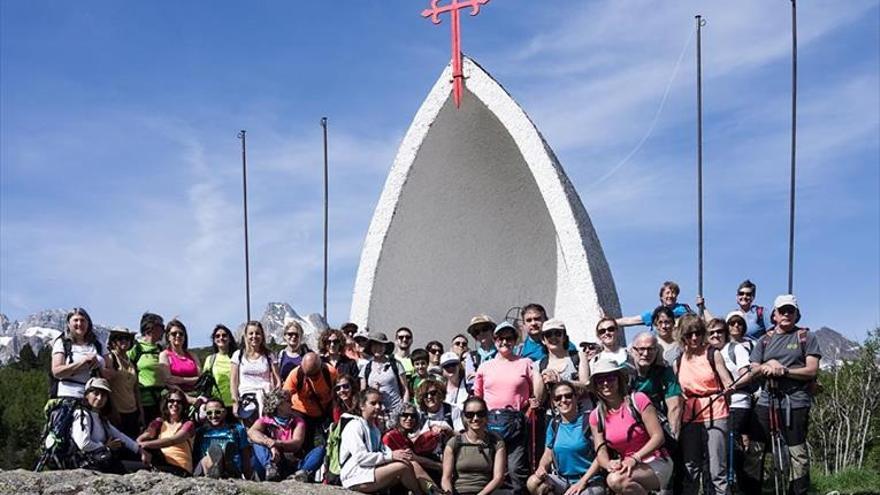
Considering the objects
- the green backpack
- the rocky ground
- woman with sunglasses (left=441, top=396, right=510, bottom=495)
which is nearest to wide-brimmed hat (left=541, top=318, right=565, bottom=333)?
woman with sunglasses (left=441, top=396, right=510, bottom=495)

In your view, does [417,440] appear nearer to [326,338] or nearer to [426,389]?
[426,389]

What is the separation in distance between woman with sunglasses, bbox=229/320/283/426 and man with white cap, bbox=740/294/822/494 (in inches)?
148

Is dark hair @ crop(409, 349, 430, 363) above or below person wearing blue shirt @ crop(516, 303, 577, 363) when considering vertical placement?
below

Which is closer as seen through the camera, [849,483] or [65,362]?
[65,362]

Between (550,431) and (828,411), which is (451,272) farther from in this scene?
(828,411)

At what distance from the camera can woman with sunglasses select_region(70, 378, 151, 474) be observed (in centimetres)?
763

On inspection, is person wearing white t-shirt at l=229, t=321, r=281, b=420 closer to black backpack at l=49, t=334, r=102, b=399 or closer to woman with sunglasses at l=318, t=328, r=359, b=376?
woman with sunglasses at l=318, t=328, r=359, b=376

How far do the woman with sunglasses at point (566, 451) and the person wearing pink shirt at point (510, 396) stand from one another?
436 mm

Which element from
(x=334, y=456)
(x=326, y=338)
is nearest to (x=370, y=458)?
(x=334, y=456)

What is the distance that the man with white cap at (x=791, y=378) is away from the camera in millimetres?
7723

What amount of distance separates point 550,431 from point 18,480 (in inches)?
144

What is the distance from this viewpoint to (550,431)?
23.5 feet

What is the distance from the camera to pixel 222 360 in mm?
8617

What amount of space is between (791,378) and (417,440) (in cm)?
283
